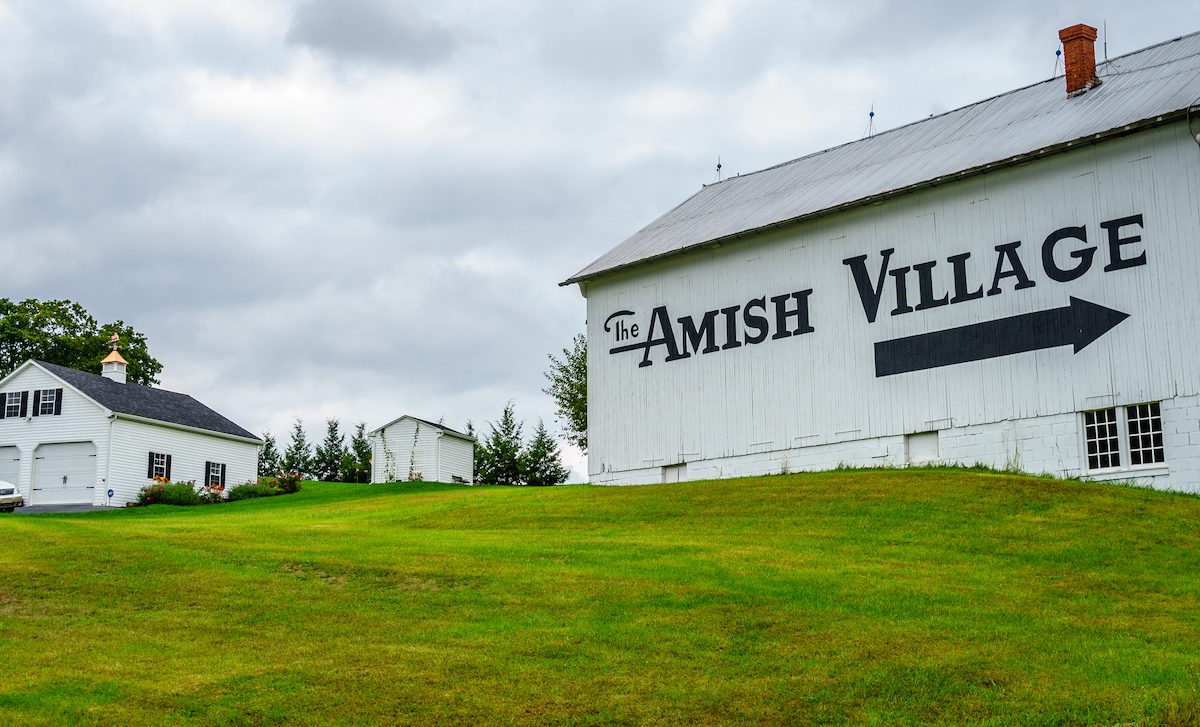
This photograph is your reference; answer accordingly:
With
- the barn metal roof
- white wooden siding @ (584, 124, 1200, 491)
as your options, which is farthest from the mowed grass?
the barn metal roof

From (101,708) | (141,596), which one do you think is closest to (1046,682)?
(101,708)

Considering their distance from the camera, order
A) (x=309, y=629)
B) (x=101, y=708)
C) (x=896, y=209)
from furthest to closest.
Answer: (x=896, y=209) < (x=309, y=629) < (x=101, y=708)

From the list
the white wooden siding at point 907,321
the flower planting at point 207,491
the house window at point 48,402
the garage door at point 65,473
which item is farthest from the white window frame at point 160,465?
the white wooden siding at point 907,321

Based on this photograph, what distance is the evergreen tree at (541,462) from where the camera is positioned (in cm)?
5550

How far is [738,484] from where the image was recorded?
28250 millimetres

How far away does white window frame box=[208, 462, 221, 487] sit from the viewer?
52.4 metres

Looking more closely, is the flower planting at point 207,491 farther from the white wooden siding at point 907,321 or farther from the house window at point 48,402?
the white wooden siding at point 907,321

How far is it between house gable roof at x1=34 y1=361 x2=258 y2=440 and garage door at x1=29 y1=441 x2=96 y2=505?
83.0 inches

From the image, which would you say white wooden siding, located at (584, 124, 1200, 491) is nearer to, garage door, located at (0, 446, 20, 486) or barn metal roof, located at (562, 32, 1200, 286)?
barn metal roof, located at (562, 32, 1200, 286)

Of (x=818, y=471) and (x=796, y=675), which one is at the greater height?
(x=818, y=471)

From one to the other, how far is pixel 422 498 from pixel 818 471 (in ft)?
36.2

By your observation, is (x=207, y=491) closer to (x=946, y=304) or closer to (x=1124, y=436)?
(x=946, y=304)

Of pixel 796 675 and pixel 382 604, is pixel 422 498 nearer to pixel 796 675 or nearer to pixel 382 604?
pixel 382 604

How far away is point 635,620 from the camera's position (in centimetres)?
1380
